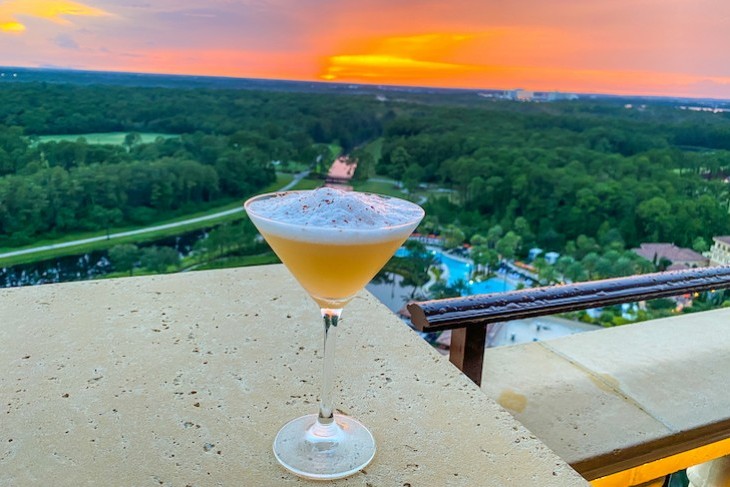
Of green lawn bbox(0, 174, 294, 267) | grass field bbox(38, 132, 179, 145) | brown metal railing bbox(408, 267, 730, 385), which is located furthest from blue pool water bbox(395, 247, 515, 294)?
brown metal railing bbox(408, 267, 730, 385)

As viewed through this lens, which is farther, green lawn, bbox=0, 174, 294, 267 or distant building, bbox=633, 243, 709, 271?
distant building, bbox=633, 243, 709, 271

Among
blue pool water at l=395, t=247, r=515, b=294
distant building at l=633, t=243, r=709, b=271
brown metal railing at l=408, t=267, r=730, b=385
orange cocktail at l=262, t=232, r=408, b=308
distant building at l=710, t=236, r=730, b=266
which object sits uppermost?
orange cocktail at l=262, t=232, r=408, b=308

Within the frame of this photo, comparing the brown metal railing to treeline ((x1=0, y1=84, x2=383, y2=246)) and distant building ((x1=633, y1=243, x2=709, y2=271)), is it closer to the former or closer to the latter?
treeline ((x1=0, y1=84, x2=383, y2=246))

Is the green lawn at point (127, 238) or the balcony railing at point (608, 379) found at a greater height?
the balcony railing at point (608, 379)

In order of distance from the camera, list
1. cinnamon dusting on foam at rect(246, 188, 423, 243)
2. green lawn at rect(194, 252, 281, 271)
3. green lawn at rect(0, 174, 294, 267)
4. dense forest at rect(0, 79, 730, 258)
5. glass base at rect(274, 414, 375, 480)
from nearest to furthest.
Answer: cinnamon dusting on foam at rect(246, 188, 423, 243), glass base at rect(274, 414, 375, 480), green lawn at rect(0, 174, 294, 267), dense forest at rect(0, 79, 730, 258), green lawn at rect(194, 252, 281, 271)

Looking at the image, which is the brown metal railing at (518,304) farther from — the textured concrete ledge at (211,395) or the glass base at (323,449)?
the glass base at (323,449)

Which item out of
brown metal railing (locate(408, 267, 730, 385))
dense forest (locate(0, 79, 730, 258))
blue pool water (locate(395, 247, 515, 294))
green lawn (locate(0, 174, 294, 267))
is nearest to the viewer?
brown metal railing (locate(408, 267, 730, 385))

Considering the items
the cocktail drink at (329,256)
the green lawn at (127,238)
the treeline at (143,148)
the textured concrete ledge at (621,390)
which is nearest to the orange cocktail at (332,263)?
the cocktail drink at (329,256)
